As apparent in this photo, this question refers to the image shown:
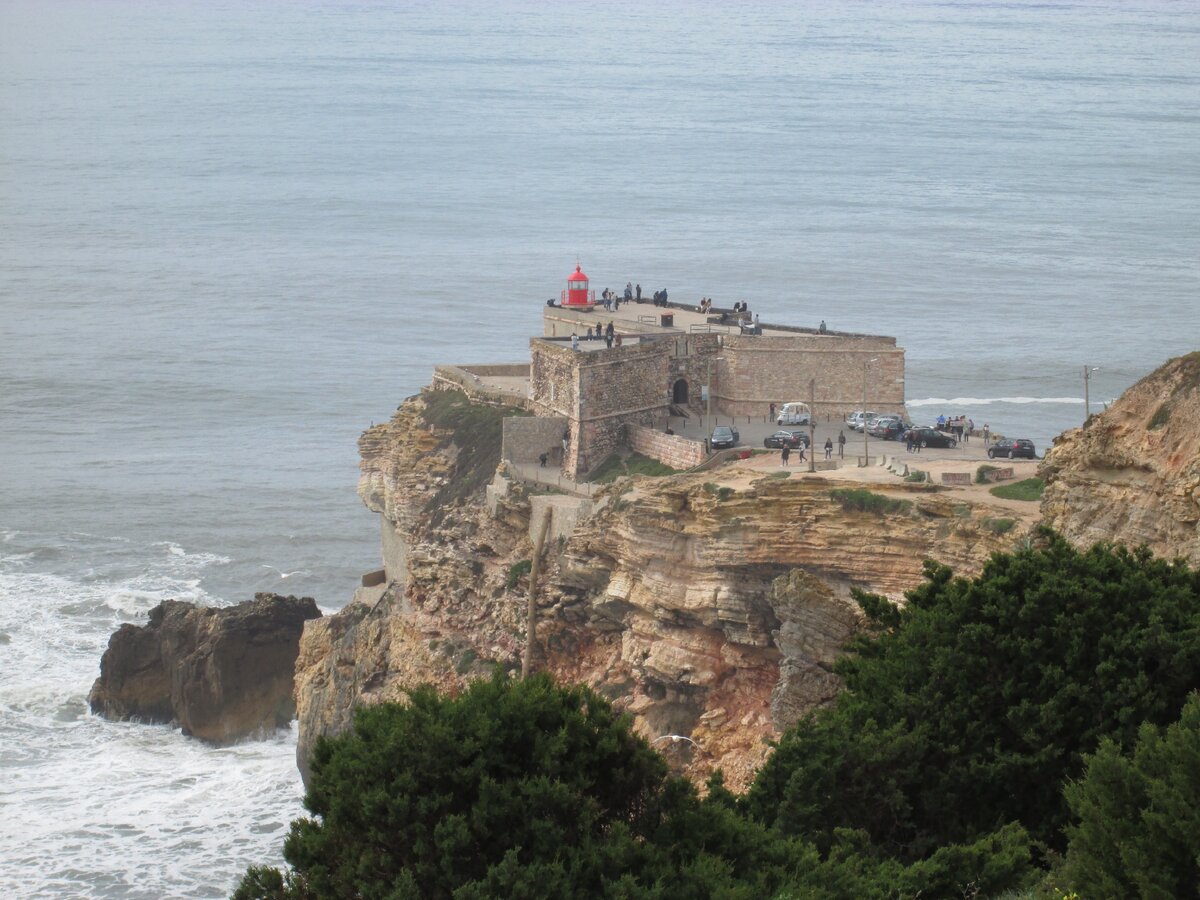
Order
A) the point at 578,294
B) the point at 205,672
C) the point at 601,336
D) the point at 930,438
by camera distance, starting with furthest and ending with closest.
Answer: the point at 578,294 < the point at 601,336 < the point at 205,672 < the point at 930,438

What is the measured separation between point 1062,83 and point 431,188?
83422mm

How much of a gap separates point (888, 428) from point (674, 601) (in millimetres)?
9065

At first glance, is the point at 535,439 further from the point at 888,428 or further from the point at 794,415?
the point at 888,428

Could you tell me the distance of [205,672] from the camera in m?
45.9

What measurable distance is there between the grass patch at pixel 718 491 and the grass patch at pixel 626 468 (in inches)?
215

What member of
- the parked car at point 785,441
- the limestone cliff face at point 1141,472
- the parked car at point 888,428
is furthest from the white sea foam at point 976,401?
the limestone cliff face at point 1141,472

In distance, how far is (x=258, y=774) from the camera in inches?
1710

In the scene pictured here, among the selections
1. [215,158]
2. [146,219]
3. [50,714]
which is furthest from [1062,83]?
[50,714]

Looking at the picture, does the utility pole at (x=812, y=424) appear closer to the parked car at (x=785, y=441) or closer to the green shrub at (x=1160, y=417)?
the parked car at (x=785, y=441)

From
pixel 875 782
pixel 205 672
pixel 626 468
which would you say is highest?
pixel 626 468

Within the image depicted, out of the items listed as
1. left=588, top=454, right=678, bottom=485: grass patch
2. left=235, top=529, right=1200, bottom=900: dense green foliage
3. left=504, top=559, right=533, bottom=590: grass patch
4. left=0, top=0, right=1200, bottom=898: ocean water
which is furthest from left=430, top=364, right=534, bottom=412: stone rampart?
left=235, top=529, right=1200, bottom=900: dense green foliage

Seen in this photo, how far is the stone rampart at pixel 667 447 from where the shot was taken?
42781 millimetres

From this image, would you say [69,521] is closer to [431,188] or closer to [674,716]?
[674,716]

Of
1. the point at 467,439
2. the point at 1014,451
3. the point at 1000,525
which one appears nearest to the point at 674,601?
the point at 1000,525
